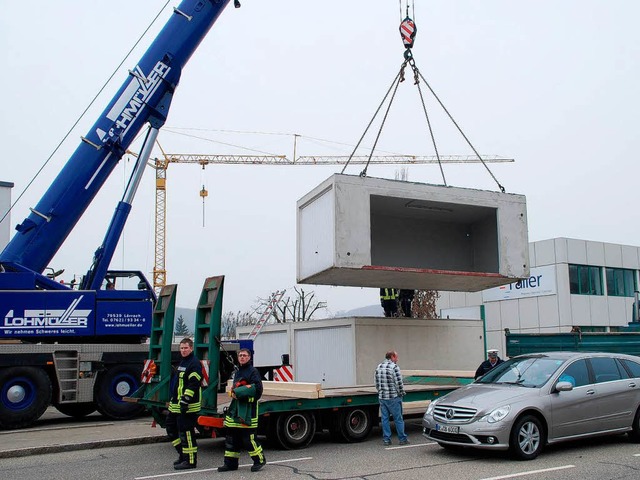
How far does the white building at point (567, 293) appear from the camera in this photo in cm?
3425

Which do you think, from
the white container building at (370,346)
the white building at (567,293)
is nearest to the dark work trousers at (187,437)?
the white container building at (370,346)

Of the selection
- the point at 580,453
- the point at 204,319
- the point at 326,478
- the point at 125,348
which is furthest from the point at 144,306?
the point at 580,453

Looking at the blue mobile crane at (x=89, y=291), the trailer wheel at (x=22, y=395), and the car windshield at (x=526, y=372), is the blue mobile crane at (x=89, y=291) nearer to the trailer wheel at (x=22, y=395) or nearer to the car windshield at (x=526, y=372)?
the trailer wheel at (x=22, y=395)

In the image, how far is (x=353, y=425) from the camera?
11.3 m

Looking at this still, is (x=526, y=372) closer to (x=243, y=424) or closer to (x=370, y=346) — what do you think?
(x=243, y=424)

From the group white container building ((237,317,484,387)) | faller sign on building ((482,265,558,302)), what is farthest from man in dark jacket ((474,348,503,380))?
faller sign on building ((482,265,558,302))

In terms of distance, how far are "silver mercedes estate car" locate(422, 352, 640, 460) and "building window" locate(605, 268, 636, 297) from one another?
92.5 ft

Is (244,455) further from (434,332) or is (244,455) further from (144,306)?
(434,332)

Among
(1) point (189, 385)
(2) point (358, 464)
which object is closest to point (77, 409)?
(1) point (189, 385)

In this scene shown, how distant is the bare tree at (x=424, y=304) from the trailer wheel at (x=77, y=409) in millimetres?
22470

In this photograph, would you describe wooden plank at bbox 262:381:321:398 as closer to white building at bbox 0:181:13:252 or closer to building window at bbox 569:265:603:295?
white building at bbox 0:181:13:252

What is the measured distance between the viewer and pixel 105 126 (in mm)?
14695

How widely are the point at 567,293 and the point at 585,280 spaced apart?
1828 mm

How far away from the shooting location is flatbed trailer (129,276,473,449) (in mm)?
9914
